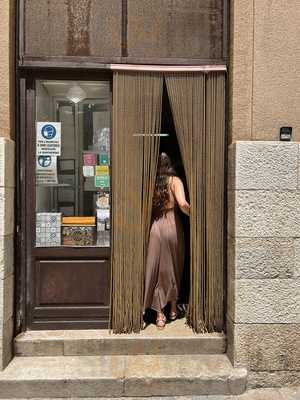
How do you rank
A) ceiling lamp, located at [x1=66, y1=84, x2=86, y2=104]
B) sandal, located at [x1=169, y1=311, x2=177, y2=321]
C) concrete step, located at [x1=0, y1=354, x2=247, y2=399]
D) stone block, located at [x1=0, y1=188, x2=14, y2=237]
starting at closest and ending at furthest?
concrete step, located at [x1=0, y1=354, x2=247, y2=399] < stone block, located at [x1=0, y1=188, x2=14, y2=237] < ceiling lamp, located at [x1=66, y1=84, x2=86, y2=104] < sandal, located at [x1=169, y1=311, x2=177, y2=321]

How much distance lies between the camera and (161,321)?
483 cm

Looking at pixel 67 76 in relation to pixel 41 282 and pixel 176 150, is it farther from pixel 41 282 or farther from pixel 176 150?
pixel 41 282

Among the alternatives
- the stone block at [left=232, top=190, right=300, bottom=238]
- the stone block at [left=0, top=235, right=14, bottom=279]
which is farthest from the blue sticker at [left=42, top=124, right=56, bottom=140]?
the stone block at [left=232, top=190, right=300, bottom=238]

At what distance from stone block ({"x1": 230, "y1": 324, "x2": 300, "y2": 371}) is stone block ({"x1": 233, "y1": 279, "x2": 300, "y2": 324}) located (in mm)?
69

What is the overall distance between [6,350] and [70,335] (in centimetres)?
64

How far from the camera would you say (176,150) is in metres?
5.70

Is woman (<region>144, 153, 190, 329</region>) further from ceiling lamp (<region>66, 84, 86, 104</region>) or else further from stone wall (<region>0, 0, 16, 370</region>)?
stone wall (<region>0, 0, 16, 370</region>)

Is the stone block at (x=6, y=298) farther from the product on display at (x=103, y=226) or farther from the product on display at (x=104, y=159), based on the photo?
the product on display at (x=104, y=159)

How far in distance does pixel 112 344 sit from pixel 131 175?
1736 mm

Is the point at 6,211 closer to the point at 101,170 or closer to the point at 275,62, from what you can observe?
the point at 101,170

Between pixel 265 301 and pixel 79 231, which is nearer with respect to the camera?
pixel 265 301

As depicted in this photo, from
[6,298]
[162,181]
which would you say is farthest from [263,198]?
[6,298]

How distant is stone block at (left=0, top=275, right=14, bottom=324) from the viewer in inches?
164

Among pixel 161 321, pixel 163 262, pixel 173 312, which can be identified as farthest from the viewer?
pixel 173 312
